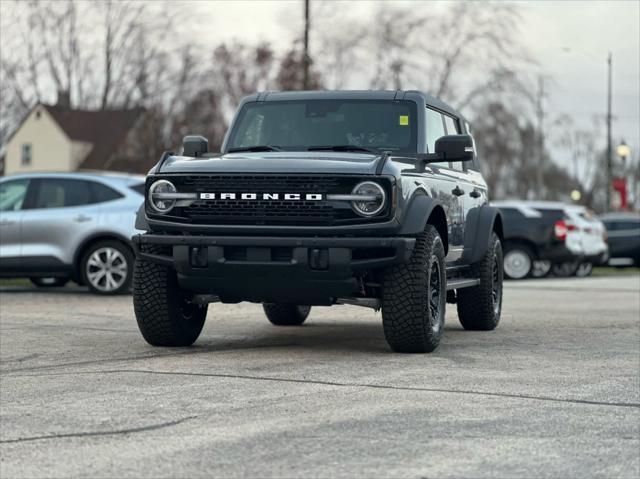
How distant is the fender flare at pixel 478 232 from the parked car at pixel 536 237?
13.4 m

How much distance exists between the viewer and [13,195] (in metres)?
17.4

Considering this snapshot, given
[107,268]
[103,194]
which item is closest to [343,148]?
[107,268]

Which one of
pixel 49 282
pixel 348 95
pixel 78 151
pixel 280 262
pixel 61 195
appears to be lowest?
pixel 49 282

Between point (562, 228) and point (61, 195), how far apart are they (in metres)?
11.2

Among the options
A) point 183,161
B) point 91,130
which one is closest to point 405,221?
point 183,161

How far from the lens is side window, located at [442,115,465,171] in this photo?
37.8 feet

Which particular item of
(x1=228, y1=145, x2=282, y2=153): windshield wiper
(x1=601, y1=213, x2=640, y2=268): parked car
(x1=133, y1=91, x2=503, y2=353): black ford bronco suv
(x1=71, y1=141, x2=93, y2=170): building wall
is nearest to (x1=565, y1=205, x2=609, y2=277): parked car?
(x1=601, y1=213, x2=640, y2=268): parked car

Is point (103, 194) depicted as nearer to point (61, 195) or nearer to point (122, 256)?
point (61, 195)

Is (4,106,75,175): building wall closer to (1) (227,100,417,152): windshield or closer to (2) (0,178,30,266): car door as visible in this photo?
(2) (0,178,30,266): car door

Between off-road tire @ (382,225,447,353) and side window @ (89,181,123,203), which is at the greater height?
side window @ (89,181,123,203)

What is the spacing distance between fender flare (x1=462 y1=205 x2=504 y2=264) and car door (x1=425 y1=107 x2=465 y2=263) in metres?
0.26

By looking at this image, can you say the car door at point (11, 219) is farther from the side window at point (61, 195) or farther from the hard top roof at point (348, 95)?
the hard top roof at point (348, 95)

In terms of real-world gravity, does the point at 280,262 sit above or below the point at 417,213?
below

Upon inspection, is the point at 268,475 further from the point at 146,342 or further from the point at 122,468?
the point at 146,342
